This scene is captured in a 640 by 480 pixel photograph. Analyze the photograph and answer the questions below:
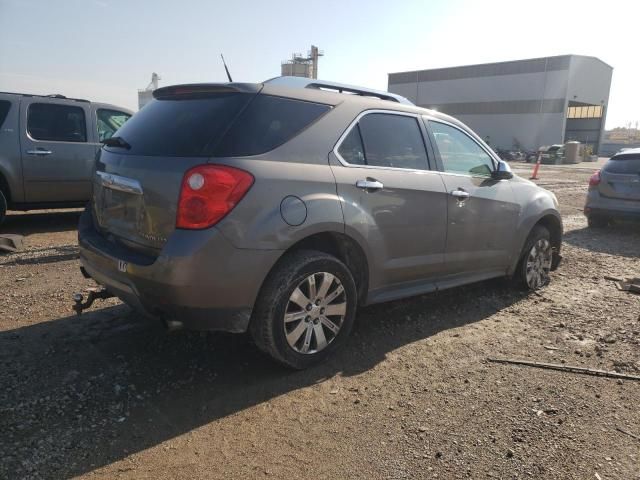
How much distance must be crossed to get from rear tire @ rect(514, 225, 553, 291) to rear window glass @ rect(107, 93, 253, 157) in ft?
11.2

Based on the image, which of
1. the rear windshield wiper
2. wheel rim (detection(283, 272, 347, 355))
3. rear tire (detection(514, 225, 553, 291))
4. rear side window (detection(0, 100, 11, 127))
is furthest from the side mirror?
rear side window (detection(0, 100, 11, 127))

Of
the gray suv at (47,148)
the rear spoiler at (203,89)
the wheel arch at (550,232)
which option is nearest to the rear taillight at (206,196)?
the rear spoiler at (203,89)

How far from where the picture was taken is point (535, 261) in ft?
17.2

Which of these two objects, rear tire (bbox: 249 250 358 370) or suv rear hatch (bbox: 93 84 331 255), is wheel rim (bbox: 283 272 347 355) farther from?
suv rear hatch (bbox: 93 84 331 255)

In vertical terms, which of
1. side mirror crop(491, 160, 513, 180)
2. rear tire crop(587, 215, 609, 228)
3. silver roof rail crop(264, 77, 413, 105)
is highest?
silver roof rail crop(264, 77, 413, 105)

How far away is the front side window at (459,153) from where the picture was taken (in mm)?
4230

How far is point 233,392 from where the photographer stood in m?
3.08

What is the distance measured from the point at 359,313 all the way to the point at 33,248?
4.43 metres

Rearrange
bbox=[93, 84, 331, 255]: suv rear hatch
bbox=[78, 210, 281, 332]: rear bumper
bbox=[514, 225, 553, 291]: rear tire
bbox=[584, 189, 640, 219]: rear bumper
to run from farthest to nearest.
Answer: bbox=[584, 189, 640, 219]: rear bumper
bbox=[514, 225, 553, 291]: rear tire
bbox=[93, 84, 331, 255]: suv rear hatch
bbox=[78, 210, 281, 332]: rear bumper

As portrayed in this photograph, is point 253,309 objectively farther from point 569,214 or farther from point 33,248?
point 569,214

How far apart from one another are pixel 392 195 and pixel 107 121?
19.9ft

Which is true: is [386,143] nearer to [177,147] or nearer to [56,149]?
[177,147]

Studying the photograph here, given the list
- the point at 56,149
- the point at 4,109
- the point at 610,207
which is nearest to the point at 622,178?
the point at 610,207

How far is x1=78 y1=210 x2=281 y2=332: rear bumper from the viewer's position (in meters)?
2.76
